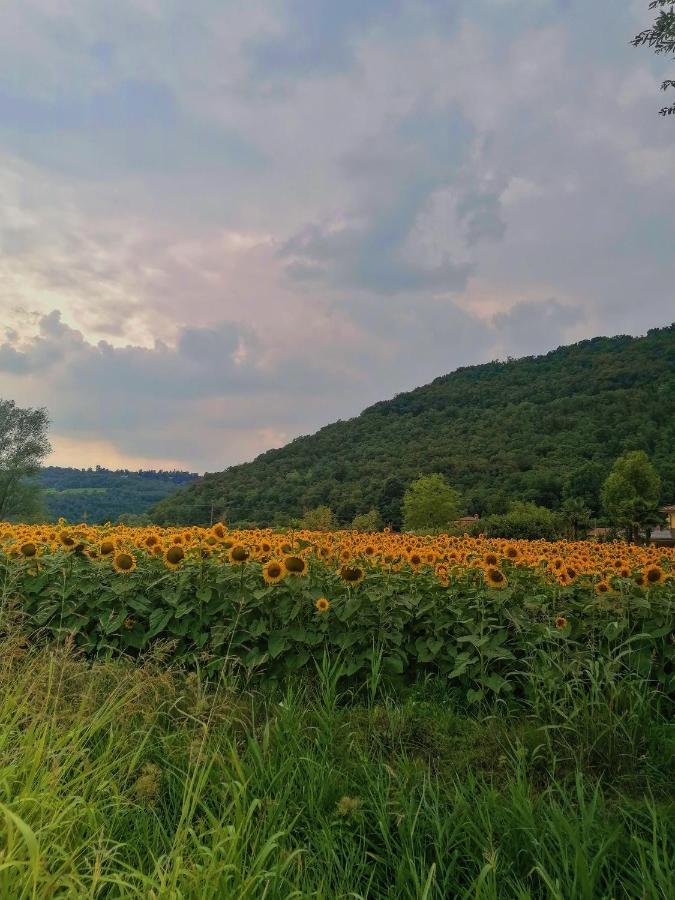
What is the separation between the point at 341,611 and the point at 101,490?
55.0 m

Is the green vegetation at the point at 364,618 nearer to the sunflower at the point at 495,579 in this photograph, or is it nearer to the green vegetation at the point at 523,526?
the sunflower at the point at 495,579

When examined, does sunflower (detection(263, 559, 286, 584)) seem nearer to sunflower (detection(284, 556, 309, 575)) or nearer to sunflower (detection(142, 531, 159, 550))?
sunflower (detection(284, 556, 309, 575))

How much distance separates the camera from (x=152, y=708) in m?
3.56

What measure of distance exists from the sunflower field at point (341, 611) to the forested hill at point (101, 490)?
132 feet

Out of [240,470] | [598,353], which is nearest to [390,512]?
[240,470]

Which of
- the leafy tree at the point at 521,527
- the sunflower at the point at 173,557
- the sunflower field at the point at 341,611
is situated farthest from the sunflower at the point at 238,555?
the leafy tree at the point at 521,527

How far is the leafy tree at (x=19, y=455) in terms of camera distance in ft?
137

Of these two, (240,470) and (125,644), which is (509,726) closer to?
(125,644)

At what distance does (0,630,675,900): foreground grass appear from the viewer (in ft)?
7.12

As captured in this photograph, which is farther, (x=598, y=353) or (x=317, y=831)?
(x=598, y=353)

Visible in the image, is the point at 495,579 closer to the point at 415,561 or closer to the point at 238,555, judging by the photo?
the point at 415,561

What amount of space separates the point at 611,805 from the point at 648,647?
1.42m

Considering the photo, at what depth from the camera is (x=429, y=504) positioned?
33.1 meters

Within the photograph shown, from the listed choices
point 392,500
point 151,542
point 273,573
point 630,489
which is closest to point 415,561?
point 273,573
